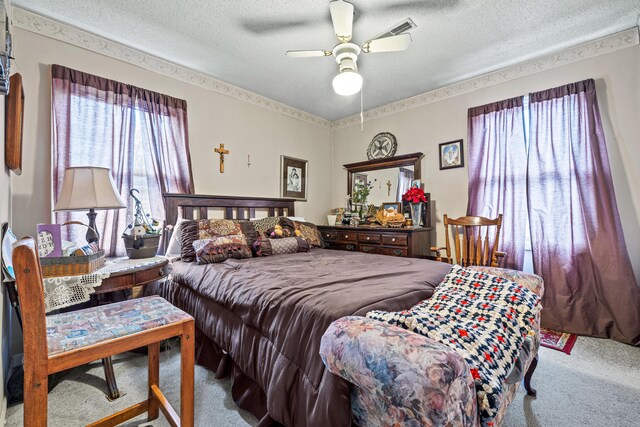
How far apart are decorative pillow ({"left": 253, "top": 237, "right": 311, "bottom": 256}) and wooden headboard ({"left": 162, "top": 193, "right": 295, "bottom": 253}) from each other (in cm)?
81

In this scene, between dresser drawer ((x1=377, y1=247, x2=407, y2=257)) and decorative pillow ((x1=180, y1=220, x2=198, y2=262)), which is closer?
decorative pillow ((x1=180, y1=220, x2=198, y2=262))

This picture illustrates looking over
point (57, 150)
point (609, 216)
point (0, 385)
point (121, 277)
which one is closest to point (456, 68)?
point (609, 216)

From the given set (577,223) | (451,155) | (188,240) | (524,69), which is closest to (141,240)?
(188,240)

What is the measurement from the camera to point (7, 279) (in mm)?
1430

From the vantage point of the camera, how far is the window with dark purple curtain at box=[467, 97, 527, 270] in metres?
2.93

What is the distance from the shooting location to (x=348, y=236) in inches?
148

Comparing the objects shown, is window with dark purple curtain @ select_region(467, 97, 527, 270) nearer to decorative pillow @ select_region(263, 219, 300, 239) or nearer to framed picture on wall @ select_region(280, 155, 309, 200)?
decorative pillow @ select_region(263, 219, 300, 239)

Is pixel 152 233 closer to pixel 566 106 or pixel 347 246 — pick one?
pixel 347 246

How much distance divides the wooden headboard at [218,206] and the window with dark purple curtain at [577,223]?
9.38 ft

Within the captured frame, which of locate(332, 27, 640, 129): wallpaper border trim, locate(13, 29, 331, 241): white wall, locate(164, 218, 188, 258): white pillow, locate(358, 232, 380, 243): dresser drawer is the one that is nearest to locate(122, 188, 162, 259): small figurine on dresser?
locate(164, 218, 188, 258): white pillow

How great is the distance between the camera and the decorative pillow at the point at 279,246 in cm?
264

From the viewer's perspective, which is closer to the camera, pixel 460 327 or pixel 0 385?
pixel 460 327

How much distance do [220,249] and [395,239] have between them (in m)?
1.96

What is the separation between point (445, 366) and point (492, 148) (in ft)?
10.0
